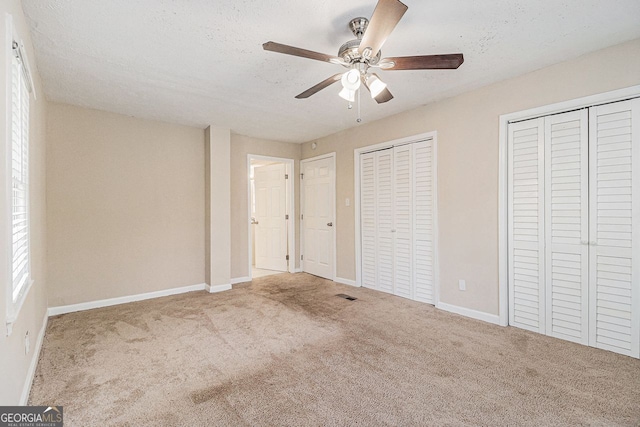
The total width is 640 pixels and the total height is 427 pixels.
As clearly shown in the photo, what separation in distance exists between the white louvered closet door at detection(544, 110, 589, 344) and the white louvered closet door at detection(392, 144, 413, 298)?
1.46m

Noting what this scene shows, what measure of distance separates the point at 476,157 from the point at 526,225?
837 millimetres

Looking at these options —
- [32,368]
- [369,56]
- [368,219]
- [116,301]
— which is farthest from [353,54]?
[116,301]

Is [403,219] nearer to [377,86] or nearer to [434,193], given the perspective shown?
[434,193]

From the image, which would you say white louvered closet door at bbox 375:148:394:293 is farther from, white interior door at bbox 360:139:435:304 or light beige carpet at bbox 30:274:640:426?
light beige carpet at bbox 30:274:640:426

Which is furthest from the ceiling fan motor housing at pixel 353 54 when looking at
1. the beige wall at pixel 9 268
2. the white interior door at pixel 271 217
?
the white interior door at pixel 271 217

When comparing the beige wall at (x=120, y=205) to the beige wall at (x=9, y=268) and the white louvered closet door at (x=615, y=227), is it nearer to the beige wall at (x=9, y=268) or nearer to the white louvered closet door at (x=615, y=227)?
the beige wall at (x=9, y=268)

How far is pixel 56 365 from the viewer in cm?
238

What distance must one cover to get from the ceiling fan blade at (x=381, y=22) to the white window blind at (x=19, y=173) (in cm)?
197

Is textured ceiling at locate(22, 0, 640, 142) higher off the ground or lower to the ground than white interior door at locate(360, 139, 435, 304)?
higher

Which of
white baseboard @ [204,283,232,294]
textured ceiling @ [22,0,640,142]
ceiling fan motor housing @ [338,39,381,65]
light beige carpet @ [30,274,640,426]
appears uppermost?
textured ceiling @ [22,0,640,142]

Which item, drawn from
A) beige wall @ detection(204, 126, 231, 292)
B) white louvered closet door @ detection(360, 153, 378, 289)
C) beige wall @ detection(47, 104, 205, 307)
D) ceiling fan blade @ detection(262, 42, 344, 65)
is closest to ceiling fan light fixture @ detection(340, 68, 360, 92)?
ceiling fan blade @ detection(262, 42, 344, 65)

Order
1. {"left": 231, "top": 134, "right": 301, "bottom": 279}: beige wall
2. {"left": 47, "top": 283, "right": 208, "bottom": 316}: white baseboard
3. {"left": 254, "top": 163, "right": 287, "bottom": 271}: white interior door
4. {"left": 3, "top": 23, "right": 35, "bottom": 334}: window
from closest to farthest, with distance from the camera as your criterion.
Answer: {"left": 3, "top": 23, "right": 35, "bottom": 334}: window, {"left": 47, "top": 283, "right": 208, "bottom": 316}: white baseboard, {"left": 231, "top": 134, "right": 301, "bottom": 279}: beige wall, {"left": 254, "top": 163, "right": 287, "bottom": 271}: white interior door

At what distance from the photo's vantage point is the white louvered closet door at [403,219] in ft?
13.1

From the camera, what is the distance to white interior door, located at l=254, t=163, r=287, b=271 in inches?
229
